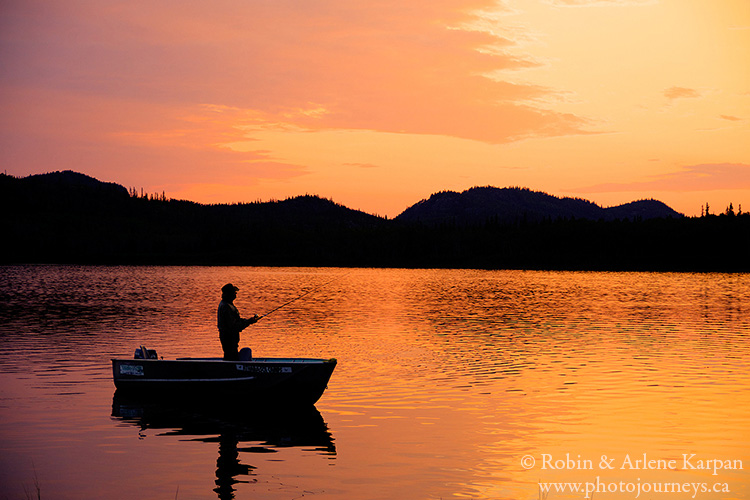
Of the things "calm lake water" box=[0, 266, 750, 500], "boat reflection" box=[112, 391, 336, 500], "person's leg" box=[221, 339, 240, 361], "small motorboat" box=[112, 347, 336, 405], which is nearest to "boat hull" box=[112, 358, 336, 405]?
"small motorboat" box=[112, 347, 336, 405]

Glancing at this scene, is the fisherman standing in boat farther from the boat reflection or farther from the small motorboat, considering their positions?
the boat reflection

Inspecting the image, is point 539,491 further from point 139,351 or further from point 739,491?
point 139,351

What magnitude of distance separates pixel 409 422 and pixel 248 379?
5.42 m

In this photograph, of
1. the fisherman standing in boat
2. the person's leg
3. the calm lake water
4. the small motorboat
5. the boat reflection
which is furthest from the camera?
the person's leg

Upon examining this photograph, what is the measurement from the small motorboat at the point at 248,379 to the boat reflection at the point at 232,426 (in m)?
0.42

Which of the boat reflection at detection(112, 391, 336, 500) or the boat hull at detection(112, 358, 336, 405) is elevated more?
the boat hull at detection(112, 358, 336, 405)

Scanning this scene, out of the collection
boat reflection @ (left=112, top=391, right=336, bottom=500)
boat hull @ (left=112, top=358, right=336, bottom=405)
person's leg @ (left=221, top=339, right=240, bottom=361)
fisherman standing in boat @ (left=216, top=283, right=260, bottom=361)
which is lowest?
boat reflection @ (left=112, top=391, right=336, bottom=500)

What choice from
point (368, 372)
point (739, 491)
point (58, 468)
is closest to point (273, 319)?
point (368, 372)

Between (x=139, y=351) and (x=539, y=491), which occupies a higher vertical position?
(x=139, y=351)

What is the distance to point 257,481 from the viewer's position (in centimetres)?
1590

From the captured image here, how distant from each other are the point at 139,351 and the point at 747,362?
2758 centimetres

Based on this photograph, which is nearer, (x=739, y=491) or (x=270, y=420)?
(x=739, y=491)

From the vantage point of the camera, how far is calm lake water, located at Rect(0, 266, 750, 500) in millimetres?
15875

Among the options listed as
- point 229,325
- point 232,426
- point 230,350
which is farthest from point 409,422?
point 229,325
